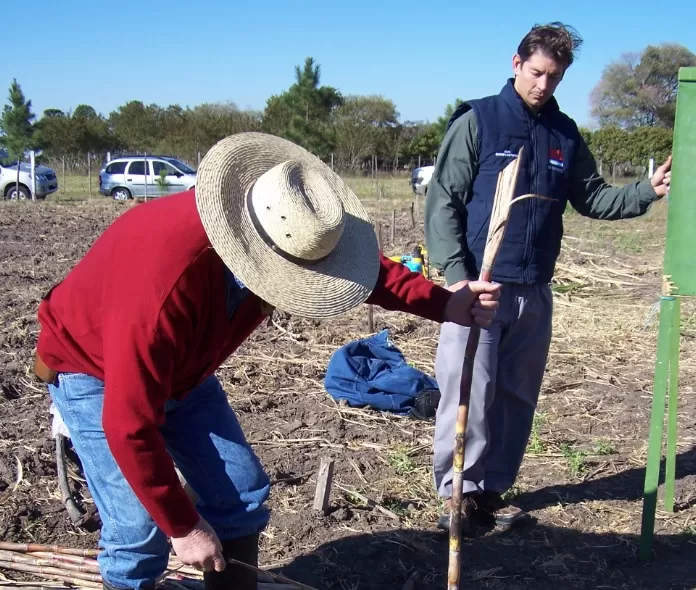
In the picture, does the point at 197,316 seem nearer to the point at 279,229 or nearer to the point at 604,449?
the point at 279,229

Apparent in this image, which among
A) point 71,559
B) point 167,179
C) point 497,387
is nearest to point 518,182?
point 497,387

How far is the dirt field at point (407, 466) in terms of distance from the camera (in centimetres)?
344

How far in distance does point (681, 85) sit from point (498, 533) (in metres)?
2.09

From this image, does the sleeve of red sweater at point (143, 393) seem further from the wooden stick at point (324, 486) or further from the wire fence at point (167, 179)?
the wire fence at point (167, 179)

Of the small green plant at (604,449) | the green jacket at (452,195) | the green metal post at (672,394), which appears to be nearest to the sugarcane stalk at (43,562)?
the green jacket at (452,195)

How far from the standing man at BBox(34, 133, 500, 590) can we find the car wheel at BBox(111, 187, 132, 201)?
73.4ft

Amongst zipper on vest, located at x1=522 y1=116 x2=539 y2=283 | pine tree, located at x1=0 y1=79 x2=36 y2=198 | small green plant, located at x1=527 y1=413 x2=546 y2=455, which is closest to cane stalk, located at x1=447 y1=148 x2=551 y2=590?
zipper on vest, located at x1=522 y1=116 x2=539 y2=283

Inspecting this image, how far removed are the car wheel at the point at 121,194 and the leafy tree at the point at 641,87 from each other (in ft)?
136

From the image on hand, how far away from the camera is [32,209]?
61.8 ft

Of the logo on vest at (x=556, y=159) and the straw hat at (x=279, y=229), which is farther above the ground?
the logo on vest at (x=556, y=159)

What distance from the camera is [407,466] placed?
4.34 meters

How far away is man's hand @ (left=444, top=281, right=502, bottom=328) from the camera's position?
2652 mm

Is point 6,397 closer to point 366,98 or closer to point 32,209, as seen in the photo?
point 32,209

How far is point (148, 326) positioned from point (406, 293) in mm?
972
